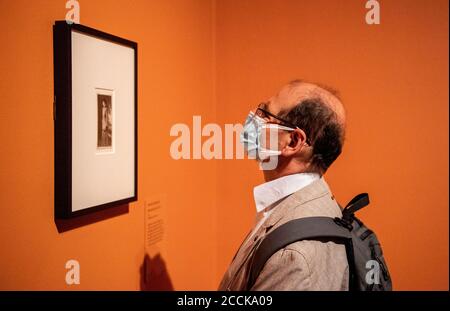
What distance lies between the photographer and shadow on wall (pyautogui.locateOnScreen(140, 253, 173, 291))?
1.69 meters

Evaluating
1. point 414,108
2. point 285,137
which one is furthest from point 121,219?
point 414,108

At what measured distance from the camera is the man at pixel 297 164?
1.17m

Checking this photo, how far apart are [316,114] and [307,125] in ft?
0.13

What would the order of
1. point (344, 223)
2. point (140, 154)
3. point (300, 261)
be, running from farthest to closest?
point (140, 154) → point (344, 223) → point (300, 261)

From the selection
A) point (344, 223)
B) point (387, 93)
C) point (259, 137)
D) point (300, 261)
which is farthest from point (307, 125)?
point (387, 93)

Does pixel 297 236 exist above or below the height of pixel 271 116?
below

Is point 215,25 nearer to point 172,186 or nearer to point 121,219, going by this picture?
point 172,186

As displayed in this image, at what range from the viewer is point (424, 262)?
199 centimetres

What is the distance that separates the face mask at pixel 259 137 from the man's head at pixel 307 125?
0.05 ft

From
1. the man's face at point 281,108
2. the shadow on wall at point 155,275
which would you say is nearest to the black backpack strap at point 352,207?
the man's face at point 281,108

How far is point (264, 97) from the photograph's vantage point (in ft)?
7.08

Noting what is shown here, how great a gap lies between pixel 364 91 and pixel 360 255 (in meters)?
1.10

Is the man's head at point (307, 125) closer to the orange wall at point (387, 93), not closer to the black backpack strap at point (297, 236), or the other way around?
the black backpack strap at point (297, 236)

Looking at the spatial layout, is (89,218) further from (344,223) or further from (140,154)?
(344,223)
